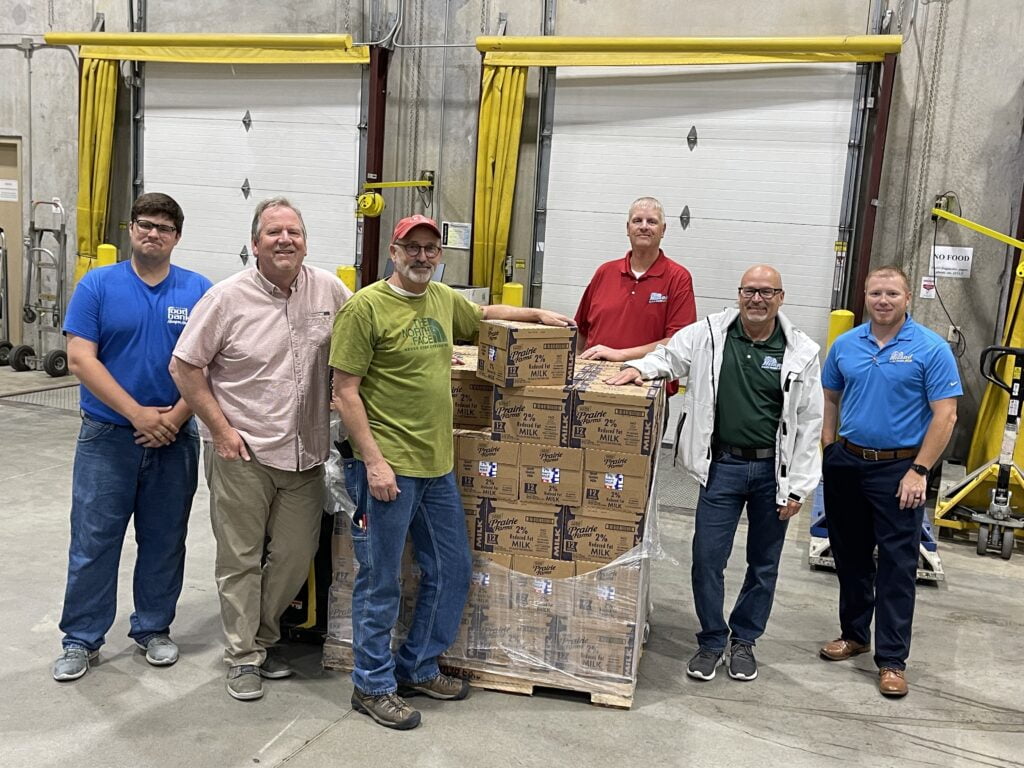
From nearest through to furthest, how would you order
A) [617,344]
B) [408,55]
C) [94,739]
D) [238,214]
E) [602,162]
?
[94,739], [617,344], [602,162], [408,55], [238,214]

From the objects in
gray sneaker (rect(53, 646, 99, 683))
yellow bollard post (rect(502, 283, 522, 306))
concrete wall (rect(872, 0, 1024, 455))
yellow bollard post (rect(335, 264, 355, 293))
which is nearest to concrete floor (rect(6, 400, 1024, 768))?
gray sneaker (rect(53, 646, 99, 683))

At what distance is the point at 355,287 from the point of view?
9102mm

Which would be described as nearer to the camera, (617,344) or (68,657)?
(68,657)

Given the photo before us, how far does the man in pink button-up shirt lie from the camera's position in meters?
3.45

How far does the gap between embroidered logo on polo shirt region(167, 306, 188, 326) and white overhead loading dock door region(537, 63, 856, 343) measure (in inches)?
208

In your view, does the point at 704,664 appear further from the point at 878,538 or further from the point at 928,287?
the point at 928,287

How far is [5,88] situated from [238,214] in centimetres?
337

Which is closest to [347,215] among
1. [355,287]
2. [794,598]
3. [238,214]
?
[355,287]

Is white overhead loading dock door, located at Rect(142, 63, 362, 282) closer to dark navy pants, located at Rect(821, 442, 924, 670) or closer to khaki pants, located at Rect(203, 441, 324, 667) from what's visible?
khaki pants, located at Rect(203, 441, 324, 667)

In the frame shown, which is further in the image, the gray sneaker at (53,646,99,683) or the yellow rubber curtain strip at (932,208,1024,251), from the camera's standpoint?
the yellow rubber curtain strip at (932,208,1024,251)

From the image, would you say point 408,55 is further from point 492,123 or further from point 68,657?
point 68,657

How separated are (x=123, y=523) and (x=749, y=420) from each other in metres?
2.54

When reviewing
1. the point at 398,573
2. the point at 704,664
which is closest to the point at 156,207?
the point at 398,573

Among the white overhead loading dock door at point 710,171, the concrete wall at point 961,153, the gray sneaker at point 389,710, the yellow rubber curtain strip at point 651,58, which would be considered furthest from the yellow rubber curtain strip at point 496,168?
the gray sneaker at point 389,710
